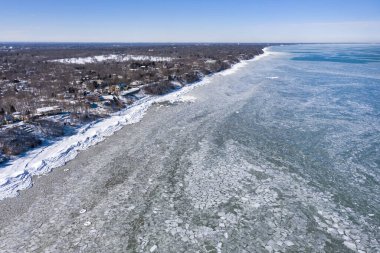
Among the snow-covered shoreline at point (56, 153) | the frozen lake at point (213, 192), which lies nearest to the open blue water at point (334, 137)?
the frozen lake at point (213, 192)

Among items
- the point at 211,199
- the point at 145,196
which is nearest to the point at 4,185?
the point at 145,196

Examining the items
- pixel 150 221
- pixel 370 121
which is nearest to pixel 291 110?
pixel 370 121

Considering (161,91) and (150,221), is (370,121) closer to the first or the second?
(150,221)

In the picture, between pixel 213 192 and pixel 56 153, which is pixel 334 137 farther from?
pixel 56 153

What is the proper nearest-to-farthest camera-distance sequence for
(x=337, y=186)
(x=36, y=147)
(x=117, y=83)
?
(x=337, y=186)
(x=36, y=147)
(x=117, y=83)

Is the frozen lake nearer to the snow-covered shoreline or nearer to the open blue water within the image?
the open blue water

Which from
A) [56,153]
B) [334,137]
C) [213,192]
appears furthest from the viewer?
[334,137]

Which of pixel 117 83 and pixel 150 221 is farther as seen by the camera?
pixel 117 83

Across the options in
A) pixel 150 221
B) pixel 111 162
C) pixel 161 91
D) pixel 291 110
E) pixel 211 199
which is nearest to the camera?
pixel 150 221

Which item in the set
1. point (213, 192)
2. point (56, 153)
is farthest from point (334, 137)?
point (56, 153)
